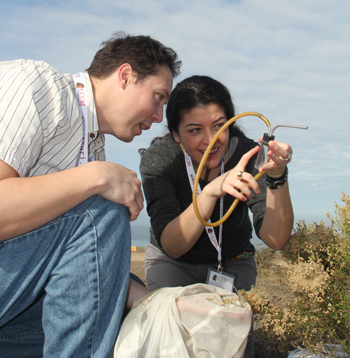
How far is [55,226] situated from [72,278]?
8.7 inches

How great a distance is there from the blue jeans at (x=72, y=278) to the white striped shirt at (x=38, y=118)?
302 mm

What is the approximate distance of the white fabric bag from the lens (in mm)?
1553

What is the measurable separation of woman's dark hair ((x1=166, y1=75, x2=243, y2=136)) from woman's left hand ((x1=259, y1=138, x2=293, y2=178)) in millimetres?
684

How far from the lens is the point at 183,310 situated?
1.61 m

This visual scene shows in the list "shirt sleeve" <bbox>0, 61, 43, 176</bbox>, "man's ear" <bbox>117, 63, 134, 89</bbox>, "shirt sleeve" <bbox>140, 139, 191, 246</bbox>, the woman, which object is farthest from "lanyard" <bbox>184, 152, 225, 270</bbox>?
"shirt sleeve" <bbox>0, 61, 43, 176</bbox>

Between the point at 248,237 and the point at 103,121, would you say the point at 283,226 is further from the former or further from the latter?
the point at 103,121

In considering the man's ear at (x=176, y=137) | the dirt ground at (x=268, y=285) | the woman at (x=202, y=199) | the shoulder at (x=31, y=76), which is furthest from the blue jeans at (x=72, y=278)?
the man's ear at (x=176, y=137)

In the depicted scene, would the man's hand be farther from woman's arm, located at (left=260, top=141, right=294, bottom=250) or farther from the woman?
woman's arm, located at (left=260, top=141, right=294, bottom=250)

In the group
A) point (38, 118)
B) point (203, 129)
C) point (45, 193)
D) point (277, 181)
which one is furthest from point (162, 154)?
point (45, 193)

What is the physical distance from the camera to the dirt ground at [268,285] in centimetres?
254

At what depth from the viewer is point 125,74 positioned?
7.10ft

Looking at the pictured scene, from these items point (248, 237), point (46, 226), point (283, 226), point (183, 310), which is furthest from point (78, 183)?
point (248, 237)

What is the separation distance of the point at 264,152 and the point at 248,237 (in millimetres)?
1269

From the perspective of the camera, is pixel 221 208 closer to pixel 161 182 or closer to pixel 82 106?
pixel 161 182
